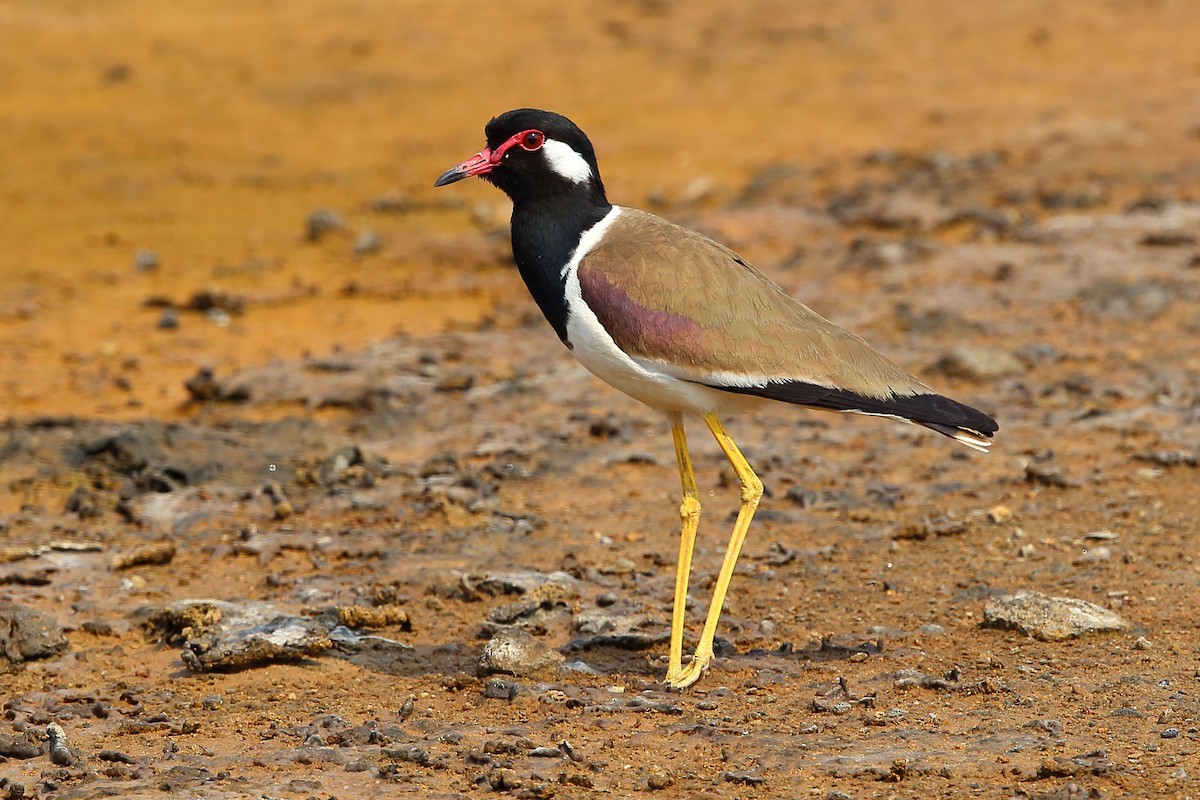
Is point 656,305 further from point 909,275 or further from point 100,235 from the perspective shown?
point 100,235

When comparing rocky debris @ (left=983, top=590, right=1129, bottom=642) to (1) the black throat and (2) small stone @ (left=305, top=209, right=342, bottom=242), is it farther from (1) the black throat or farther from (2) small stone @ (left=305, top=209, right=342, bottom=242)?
(2) small stone @ (left=305, top=209, right=342, bottom=242)

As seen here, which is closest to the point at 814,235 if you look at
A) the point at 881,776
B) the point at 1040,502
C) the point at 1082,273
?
the point at 1082,273

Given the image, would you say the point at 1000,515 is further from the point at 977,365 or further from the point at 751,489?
the point at 977,365

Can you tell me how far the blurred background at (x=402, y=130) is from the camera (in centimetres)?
1196

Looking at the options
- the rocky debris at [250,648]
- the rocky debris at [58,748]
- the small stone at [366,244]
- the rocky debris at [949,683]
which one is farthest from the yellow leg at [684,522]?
the small stone at [366,244]

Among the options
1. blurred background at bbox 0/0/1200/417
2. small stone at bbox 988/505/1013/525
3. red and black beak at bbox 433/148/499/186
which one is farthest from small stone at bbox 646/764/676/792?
blurred background at bbox 0/0/1200/417

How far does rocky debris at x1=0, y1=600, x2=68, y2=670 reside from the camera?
6207mm

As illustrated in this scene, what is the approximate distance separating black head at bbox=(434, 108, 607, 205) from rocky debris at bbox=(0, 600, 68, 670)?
234cm

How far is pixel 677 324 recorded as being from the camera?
5.90 m

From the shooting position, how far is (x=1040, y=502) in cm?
768

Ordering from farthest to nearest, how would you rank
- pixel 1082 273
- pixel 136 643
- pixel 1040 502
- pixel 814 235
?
pixel 814 235 < pixel 1082 273 < pixel 1040 502 < pixel 136 643

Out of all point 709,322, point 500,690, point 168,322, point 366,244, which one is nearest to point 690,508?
point 709,322

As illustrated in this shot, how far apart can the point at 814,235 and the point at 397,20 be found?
985cm

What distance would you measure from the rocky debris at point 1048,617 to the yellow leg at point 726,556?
1.04 meters
